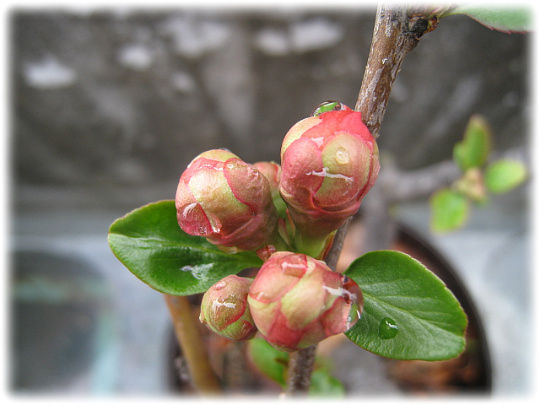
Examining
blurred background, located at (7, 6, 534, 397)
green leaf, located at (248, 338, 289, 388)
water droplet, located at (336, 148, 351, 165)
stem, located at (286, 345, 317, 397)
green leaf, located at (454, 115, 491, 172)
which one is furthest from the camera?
blurred background, located at (7, 6, 534, 397)

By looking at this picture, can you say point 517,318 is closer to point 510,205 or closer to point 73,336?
point 510,205

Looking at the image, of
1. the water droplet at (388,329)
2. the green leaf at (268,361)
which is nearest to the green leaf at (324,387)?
the green leaf at (268,361)

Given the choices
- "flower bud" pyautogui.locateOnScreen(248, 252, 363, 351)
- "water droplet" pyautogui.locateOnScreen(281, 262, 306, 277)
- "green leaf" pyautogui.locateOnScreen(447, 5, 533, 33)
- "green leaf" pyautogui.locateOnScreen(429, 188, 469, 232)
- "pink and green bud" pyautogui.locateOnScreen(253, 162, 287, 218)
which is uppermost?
"green leaf" pyautogui.locateOnScreen(429, 188, 469, 232)

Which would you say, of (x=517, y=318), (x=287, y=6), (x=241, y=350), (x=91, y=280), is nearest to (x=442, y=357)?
(x=241, y=350)

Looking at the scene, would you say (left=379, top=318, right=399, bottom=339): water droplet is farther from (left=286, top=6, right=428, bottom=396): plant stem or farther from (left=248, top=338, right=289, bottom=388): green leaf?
(left=248, top=338, right=289, bottom=388): green leaf

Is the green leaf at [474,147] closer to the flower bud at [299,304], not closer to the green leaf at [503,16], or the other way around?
the green leaf at [503,16]

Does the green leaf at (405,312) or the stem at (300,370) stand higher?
the green leaf at (405,312)

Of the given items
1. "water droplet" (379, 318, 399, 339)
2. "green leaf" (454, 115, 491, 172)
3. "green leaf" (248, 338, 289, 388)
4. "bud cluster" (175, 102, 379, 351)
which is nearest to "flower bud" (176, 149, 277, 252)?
"bud cluster" (175, 102, 379, 351)
